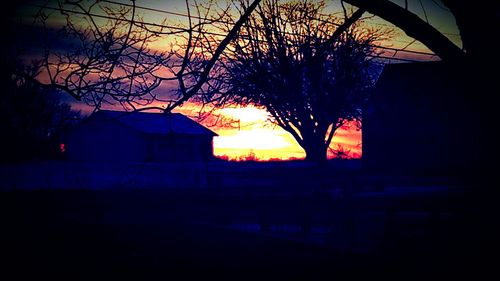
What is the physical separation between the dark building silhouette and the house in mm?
12953

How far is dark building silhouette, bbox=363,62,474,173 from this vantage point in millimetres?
25594

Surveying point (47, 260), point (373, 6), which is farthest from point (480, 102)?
point (47, 260)

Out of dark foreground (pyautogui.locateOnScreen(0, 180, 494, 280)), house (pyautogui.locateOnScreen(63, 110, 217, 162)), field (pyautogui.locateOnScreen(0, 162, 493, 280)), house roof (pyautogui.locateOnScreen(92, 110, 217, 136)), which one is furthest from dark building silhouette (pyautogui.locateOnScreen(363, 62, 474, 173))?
dark foreground (pyautogui.locateOnScreen(0, 180, 494, 280))

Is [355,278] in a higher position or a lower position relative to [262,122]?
lower

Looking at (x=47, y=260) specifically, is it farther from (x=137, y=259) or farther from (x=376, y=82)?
(x=376, y=82)

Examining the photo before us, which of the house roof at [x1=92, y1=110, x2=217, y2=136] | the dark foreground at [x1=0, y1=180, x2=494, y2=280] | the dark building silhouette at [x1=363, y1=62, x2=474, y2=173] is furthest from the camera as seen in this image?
the house roof at [x1=92, y1=110, x2=217, y2=136]

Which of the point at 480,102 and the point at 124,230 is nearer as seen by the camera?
the point at 480,102

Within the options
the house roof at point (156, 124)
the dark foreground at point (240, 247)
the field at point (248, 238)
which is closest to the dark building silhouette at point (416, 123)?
the house roof at point (156, 124)

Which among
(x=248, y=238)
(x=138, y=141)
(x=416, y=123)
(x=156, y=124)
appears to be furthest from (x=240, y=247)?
(x=156, y=124)

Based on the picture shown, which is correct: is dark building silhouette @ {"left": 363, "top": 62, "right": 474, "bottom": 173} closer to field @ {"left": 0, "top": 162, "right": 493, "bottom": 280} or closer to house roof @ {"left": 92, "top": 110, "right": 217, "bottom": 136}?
house roof @ {"left": 92, "top": 110, "right": 217, "bottom": 136}

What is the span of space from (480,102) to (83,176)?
58.9 ft

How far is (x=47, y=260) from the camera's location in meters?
2.67

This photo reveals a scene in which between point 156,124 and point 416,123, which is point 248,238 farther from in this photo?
point 156,124

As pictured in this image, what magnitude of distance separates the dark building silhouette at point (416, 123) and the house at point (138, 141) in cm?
1295
